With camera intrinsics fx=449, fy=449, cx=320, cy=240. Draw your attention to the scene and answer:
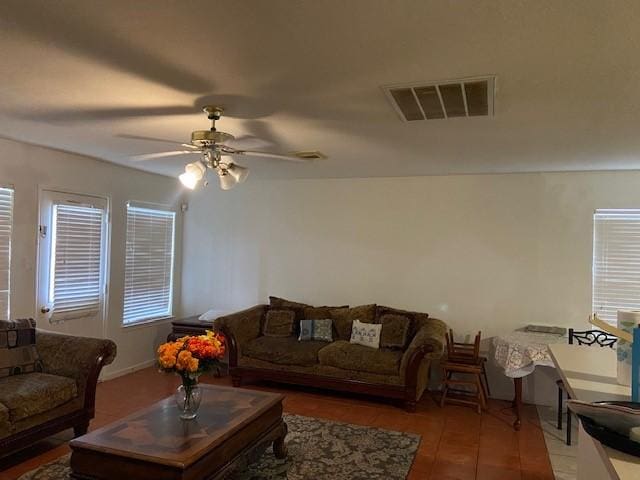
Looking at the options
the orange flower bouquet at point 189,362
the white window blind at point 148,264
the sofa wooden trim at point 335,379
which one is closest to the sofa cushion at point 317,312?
the sofa wooden trim at point 335,379

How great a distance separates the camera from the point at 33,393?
124 inches

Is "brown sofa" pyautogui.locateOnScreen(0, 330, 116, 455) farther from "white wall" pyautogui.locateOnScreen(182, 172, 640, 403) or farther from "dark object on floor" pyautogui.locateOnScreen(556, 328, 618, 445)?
"dark object on floor" pyautogui.locateOnScreen(556, 328, 618, 445)

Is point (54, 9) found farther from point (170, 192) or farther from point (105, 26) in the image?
point (170, 192)

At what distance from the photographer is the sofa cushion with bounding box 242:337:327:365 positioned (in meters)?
4.77

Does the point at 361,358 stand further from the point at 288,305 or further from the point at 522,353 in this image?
the point at 522,353

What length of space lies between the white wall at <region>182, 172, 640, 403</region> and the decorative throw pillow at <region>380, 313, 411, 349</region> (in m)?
0.42

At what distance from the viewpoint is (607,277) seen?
467 centimetres

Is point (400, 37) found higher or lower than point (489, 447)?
higher

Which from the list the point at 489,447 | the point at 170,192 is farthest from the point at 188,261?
the point at 489,447

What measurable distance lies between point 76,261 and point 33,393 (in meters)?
1.90

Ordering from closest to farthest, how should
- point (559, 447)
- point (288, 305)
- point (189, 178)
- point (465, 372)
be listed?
point (189, 178)
point (559, 447)
point (465, 372)
point (288, 305)

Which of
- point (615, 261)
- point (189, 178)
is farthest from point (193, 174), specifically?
point (615, 261)

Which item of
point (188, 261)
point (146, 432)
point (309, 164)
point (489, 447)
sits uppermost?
point (309, 164)

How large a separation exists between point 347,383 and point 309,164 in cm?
234
